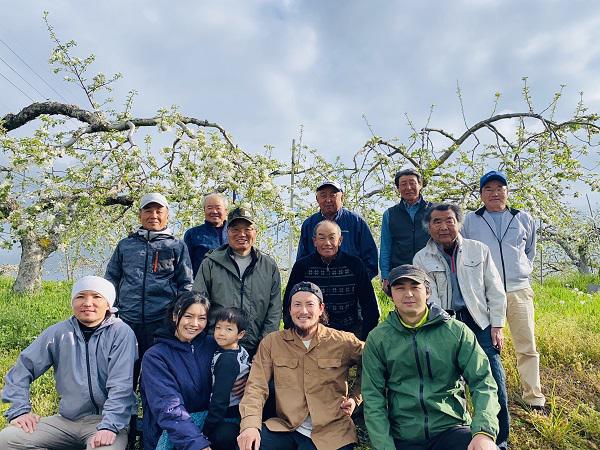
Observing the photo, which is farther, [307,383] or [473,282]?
[473,282]

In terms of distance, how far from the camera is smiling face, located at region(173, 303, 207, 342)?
3.38 metres

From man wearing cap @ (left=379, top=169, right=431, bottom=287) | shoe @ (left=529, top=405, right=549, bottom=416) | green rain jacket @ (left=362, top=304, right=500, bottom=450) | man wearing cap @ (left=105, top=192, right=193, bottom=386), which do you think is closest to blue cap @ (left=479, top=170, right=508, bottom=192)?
man wearing cap @ (left=379, top=169, right=431, bottom=287)

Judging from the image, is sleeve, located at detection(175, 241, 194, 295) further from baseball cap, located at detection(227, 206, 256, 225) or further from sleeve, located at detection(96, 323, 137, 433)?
sleeve, located at detection(96, 323, 137, 433)

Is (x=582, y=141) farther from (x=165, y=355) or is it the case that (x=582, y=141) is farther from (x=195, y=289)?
(x=165, y=355)

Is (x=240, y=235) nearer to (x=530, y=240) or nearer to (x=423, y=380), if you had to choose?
(x=423, y=380)

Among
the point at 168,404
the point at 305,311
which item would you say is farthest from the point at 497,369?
the point at 168,404

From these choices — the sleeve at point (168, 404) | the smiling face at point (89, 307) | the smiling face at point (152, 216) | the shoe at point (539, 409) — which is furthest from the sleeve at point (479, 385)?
the smiling face at point (152, 216)

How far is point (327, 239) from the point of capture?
3.82 meters

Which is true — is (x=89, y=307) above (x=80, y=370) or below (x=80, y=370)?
above

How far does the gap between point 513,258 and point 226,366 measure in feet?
9.45

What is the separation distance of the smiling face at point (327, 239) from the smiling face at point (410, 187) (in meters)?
1.06

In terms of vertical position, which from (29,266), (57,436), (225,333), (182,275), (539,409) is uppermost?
(29,266)

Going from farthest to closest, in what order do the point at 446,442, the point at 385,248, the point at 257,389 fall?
the point at 385,248, the point at 257,389, the point at 446,442

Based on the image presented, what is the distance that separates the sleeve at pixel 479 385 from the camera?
8.96ft
